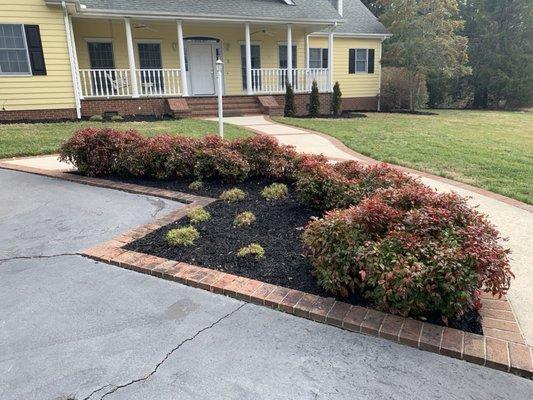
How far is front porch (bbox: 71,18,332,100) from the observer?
1519 centimetres

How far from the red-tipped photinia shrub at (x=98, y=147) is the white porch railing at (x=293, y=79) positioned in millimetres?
11618

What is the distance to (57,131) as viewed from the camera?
1088 cm

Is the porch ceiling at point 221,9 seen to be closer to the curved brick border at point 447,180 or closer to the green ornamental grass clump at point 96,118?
the green ornamental grass clump at point 96,118

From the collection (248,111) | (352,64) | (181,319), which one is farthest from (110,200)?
(352,64)

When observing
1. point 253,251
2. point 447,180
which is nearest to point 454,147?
point 447,180

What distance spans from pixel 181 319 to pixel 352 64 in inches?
777

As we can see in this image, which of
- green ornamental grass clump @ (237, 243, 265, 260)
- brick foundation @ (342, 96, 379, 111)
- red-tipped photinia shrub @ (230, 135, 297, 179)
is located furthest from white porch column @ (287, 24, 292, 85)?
green ornamental grass clump @ (237, 243, 265, 260)

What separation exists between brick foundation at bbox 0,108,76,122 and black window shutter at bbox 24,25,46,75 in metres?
1.19

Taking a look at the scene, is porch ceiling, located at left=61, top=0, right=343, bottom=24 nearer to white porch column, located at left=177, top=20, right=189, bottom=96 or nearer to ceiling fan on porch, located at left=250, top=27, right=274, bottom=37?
white porch column, located at left=177, top=20, right=189, bottom=96

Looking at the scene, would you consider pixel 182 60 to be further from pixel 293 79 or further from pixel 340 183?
pixel 340 183

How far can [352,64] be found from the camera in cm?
2047

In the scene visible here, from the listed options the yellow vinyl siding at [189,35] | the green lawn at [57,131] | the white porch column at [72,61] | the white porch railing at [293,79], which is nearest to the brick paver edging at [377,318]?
the green lawn at [57,131]

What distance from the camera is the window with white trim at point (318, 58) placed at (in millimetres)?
19922

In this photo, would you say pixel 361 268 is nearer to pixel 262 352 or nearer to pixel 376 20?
pixel 262 352
